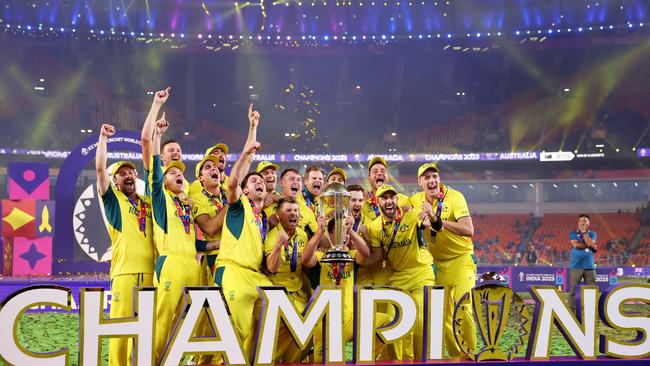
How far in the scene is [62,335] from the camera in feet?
A: 35.9

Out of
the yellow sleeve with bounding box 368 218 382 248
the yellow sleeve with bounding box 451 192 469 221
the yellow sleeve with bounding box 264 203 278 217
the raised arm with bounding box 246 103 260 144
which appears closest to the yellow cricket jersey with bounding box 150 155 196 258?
the yellow sleeve with bounding box 264 203 278 217

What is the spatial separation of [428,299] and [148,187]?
103 inches

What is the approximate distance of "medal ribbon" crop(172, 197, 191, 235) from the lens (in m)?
6.77

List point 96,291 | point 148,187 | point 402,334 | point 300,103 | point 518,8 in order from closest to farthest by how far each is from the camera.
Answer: point 96,291 < point 402,334 < point 148,187 < point 518,8 < point 300,103

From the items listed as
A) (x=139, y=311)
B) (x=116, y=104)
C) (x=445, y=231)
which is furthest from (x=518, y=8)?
(x=139, y=311)

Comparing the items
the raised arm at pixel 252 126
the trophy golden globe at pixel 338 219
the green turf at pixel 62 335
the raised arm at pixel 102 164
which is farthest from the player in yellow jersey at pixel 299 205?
the green turf at pixel 62 335

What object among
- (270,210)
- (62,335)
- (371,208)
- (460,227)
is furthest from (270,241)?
(62,335)

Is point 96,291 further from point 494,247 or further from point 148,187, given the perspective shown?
point 494,247

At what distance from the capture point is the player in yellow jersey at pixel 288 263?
6520mm

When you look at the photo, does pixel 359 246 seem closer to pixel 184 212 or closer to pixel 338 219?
pixel 338 219

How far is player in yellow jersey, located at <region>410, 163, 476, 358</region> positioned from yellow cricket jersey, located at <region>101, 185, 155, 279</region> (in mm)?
2486

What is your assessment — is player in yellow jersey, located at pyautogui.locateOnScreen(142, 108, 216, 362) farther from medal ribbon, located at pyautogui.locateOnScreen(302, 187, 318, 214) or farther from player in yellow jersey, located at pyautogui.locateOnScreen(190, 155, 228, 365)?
medal ribbon, located at pyautogui.locateOnScreen(302, 187, 318, 214)

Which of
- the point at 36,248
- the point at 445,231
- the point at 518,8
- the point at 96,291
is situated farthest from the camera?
the point at 518,8

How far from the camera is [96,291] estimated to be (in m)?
5.77
